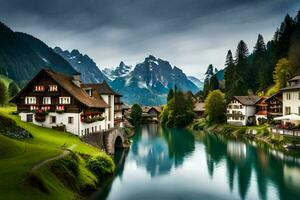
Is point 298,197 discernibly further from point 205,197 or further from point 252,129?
point 252,129

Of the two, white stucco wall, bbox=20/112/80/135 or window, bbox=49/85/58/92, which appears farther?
window, bbox=49/85/58/92

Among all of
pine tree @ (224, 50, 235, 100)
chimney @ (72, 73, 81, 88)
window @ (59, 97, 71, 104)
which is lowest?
window @ (59, 97, 71, 104)

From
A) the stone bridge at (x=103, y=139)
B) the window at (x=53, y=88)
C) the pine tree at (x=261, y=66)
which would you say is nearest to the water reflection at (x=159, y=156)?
the stone bridge at (x=103, y=139)

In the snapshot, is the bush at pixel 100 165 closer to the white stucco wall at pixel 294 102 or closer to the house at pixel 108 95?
the house at pixel 108 95

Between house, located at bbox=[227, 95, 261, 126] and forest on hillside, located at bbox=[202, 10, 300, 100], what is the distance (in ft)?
31.2

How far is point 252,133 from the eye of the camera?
306 feet

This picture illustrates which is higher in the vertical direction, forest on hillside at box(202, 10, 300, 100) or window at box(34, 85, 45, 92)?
forest on hillside at box(202, 10, 300, 100)

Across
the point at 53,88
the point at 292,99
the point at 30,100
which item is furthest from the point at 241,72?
the point at 30,100

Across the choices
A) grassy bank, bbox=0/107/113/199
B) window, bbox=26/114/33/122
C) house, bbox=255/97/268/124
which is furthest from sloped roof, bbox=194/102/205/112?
grassy bank, bbox=0/107/113/199

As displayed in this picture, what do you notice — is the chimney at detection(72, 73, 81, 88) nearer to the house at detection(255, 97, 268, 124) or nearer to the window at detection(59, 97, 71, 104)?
the window at detection(59, 97, 71, 104)

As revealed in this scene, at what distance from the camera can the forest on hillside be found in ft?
372

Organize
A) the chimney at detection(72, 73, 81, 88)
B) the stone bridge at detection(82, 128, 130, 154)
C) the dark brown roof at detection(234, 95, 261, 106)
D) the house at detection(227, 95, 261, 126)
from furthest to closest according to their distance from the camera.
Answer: the dark brown roof at detection(234, 95, 261, 106)
the house at detection(227, 95, 261, 126)
the chimney at detection(72, 73, 81, 88)
the stone bridge at detection(82, 128, 130, 154)

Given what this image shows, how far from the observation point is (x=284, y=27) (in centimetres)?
13888

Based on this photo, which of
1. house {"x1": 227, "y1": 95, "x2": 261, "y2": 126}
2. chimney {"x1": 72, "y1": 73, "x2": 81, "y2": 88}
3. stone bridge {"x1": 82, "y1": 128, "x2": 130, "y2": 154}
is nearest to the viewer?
stone bridge {"x1": 82, "y1": 128, "x2": 130, "y2": 154}
